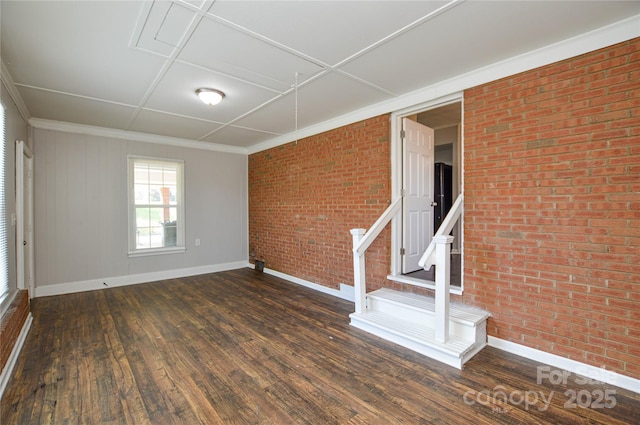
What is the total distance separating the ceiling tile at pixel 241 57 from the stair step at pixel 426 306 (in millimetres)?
2527

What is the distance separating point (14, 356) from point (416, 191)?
4422 millimetres

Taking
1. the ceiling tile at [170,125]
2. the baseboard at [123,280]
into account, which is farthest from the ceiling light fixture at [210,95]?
the baseboard at [123,280]

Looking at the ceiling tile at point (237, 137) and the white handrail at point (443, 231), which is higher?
the ceiling tile at point (237, 137)

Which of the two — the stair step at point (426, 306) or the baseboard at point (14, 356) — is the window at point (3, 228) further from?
the stair step at point (426, 306)

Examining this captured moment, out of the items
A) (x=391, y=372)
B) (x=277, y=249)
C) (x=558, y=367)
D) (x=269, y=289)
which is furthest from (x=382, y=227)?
(x=277, y=249)

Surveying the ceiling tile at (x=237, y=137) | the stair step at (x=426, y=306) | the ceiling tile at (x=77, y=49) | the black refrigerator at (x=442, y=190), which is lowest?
the stair step at (x=426, y=306)

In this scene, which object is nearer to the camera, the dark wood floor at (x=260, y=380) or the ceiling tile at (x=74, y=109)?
the dark wood floor at (x=260, y=380)

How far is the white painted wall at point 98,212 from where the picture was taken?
14.3 feet

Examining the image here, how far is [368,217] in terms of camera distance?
3932 millimetres

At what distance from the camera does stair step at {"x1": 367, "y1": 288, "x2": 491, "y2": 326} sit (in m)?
2.66

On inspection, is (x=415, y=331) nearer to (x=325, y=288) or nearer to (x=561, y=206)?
(x=561, y=206)

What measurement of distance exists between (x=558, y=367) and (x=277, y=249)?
14.0 feet

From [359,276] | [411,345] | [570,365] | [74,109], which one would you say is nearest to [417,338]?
[411,345]

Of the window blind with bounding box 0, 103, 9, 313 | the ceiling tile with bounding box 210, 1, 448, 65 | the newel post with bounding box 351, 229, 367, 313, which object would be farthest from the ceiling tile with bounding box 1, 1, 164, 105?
the newel post with bounding box 351, 229, 367, 313
